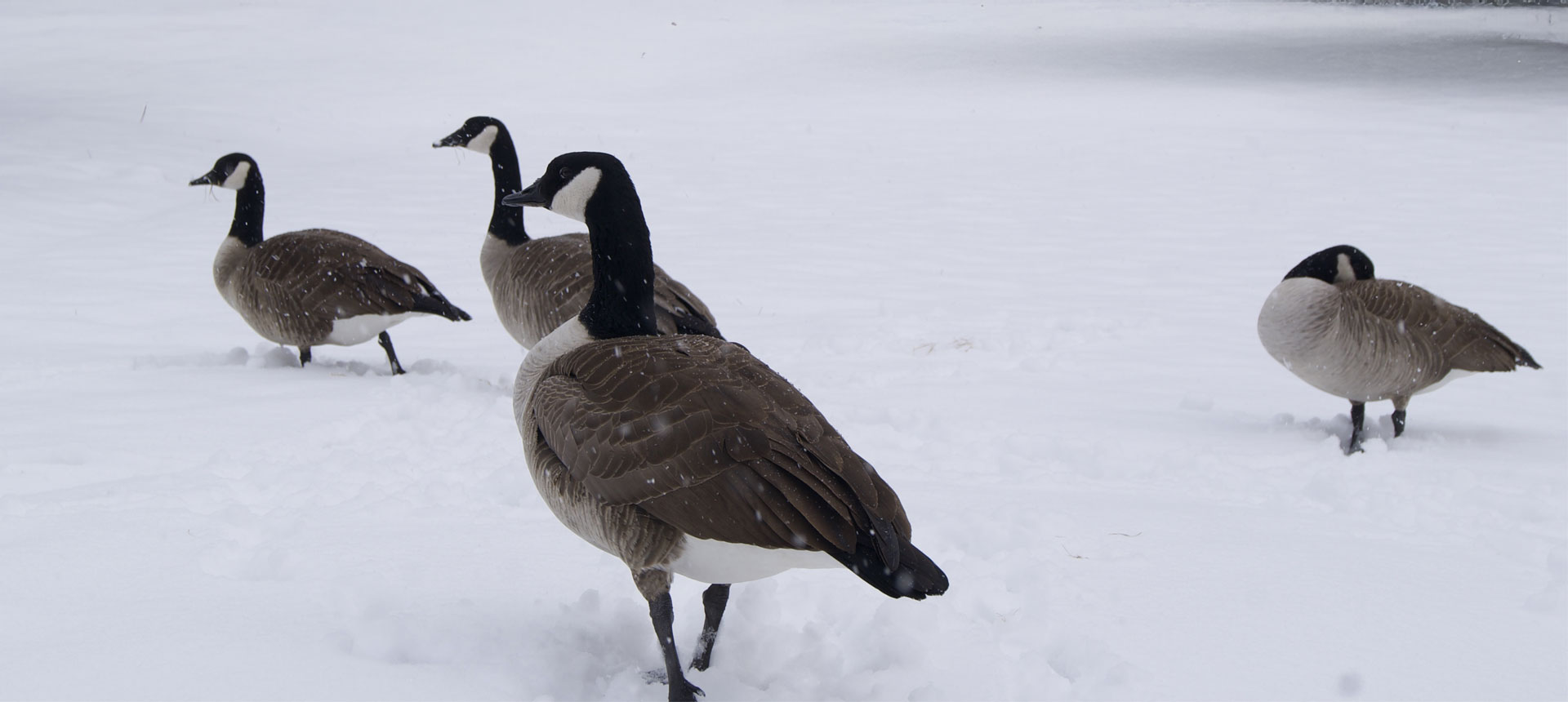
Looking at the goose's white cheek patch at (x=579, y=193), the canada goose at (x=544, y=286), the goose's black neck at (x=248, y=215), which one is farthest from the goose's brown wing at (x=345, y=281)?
the goose's white cheek patch at (x=579, y=193)

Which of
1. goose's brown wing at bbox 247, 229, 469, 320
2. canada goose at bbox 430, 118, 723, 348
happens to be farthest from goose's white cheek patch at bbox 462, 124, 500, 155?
goose's brown wing at bbox 247, 229, 469, 320

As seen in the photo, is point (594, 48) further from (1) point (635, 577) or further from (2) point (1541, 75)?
(1) point (635, 577)

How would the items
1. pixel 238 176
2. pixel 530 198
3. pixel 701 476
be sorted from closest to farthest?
pixel 701 476
pixel 530 198
pixel 238 176

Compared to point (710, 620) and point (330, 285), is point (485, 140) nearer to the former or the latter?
point (330, 285)

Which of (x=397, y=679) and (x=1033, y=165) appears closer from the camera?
(x=397, y=679)

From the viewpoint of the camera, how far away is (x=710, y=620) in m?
3.11

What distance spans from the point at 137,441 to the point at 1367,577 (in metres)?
4.75

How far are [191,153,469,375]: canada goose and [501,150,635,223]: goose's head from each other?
2.81m

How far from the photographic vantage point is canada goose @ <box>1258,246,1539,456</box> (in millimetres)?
5469

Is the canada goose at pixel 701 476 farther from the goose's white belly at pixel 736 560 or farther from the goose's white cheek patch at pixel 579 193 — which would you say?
the goose's white cheek patch at pixel 579 193

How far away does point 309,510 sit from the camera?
4.03m

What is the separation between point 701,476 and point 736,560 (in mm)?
228

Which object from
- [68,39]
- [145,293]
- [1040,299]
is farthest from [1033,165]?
[68,39]

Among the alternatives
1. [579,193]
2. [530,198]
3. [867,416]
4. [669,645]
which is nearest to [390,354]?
[867,416]
